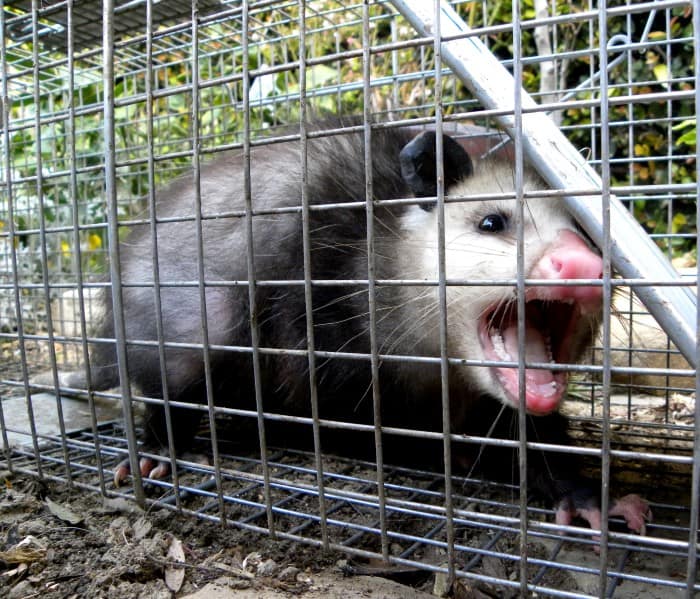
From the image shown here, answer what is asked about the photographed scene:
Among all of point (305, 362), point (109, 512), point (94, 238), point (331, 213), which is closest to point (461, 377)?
point (305, 362)

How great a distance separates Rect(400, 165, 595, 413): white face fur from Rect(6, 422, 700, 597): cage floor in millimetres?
353

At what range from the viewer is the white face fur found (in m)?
1.73

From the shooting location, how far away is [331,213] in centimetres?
227

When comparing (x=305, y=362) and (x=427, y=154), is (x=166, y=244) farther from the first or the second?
(x=427, y=154)

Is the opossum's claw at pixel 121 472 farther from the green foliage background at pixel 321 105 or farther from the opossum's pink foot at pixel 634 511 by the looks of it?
the green foliage background at pixel 321 105

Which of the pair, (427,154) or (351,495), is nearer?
(351,495)

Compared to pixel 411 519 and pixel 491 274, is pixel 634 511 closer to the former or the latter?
pixel 411 519

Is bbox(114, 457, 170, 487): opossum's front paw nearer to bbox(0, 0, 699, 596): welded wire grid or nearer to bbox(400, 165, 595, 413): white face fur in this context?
bbox(0, 0, 699, 596): welded wire grid

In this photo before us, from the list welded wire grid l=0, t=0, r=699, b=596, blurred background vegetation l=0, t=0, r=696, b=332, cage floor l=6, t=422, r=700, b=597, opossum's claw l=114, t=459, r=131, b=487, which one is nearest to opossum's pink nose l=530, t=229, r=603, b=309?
welded wire grid l=0, t=0, r=699, b=596

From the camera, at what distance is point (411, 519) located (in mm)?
1924

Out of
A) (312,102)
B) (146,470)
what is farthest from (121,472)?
(312,102)

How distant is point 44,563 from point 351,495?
2.75ft

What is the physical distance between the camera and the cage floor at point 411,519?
5.04 ft

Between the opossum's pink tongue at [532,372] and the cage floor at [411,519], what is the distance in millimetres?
322
